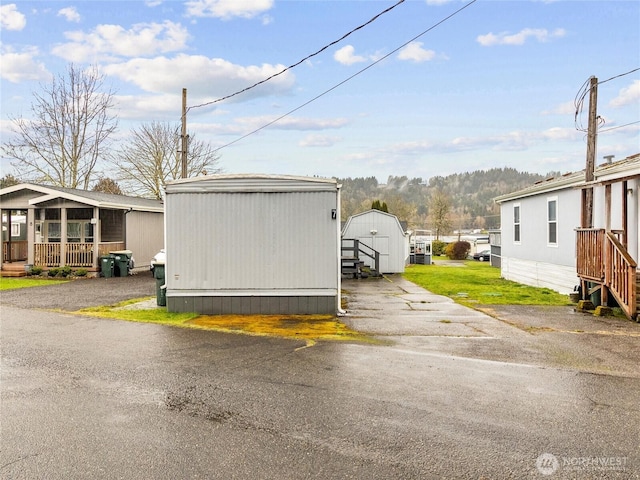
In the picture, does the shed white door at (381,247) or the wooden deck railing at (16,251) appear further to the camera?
the shed white door at (381,247)

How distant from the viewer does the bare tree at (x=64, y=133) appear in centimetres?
2866

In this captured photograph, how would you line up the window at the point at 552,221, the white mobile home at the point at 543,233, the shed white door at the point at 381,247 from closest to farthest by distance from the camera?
the white mobile home at the point at 543,233
the window at the point at 552,221
the shed white door at the point at 381,247

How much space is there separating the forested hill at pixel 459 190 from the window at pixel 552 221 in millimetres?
70011

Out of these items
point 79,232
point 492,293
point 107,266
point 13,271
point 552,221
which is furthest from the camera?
point 79,232

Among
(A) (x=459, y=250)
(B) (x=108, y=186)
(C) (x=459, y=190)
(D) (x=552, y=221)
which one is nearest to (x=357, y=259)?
(D) (x=552, y=221)

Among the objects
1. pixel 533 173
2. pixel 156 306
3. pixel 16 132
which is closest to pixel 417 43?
pixel 156 306

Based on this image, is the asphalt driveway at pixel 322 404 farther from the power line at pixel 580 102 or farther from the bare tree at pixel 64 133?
the bare tree at pixel 64 133

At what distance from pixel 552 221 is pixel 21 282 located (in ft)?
60.5

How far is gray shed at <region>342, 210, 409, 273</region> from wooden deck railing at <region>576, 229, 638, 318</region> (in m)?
10.7

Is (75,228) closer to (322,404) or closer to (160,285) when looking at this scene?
(160,285)

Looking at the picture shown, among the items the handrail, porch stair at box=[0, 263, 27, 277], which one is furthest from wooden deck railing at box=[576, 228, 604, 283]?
porch stair at box=[0, 263, 27, 277]

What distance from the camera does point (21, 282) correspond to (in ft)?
54.5

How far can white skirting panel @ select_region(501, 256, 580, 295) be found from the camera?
43.1 ft

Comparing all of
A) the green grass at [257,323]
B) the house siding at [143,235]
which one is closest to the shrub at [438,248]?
the house siding at [143,235]
